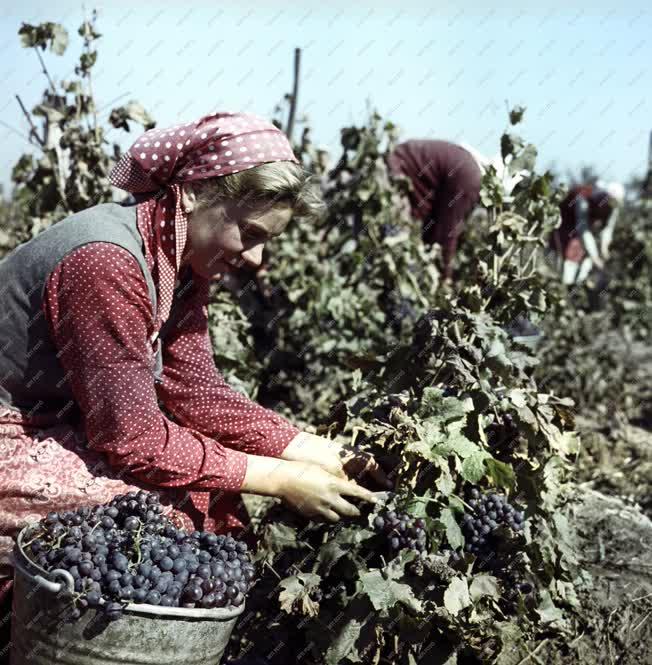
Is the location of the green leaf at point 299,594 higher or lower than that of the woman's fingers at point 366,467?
lower

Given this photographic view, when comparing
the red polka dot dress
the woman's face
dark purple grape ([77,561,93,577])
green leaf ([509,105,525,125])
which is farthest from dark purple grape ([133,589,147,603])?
green leaf ([509,105,525,125])

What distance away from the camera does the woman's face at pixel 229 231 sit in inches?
85.5

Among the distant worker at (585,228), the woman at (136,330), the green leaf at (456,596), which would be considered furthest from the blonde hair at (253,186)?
the distant worker at (585,228)

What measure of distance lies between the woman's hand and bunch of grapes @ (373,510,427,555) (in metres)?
→ 0.21

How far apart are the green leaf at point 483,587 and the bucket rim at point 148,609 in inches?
23.0

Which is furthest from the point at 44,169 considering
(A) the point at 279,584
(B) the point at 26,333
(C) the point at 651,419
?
(C) the point at 651,419

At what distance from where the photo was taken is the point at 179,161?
2.21 m

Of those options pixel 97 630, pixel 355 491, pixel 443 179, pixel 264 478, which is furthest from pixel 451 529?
pixel 443 179

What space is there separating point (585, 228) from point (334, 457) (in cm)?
645

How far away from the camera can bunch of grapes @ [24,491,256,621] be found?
5.55 ft

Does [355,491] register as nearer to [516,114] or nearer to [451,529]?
[451,529]

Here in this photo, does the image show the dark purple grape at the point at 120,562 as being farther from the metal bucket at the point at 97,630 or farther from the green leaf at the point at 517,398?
the green leaf at the point at 517,398

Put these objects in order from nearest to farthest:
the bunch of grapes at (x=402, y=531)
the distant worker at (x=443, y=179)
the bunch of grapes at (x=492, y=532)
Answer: the bunch of grapes at (x=402, y=531) → the bunch of grapes at (x=492, y=532) → the distant worker at (x=443, y=179)

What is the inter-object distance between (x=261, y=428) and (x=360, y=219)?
2.71 m
